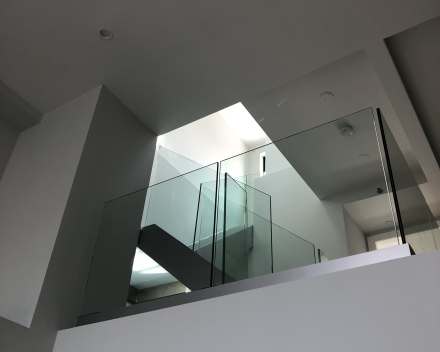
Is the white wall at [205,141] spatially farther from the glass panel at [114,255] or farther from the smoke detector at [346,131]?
the smoke detector at [346,131]

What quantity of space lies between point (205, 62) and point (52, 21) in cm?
128

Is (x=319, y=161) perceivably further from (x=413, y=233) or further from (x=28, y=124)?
(x=28, y=124)

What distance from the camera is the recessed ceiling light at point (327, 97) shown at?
4.19 m

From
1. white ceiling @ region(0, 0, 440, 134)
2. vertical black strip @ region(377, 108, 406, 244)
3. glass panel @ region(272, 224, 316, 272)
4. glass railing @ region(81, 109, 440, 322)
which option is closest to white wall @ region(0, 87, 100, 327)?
white ceiling @ region(0, 0, 440, 134)

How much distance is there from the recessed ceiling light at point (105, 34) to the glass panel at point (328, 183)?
1423mm

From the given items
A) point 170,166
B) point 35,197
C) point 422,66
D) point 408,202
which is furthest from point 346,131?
point 35,197

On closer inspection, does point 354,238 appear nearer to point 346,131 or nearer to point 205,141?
point 346,131

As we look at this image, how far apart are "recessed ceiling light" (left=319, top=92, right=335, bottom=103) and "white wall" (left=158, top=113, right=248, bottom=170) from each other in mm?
2020

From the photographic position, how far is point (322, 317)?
6.73 feet

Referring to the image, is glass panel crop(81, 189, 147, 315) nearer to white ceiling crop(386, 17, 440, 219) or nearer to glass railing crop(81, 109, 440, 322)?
glass railing crop(81, 109, 440, 322)

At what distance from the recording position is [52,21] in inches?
134

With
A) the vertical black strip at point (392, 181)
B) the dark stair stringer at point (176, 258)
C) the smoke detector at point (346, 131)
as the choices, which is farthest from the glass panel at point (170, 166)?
the vertical black strip at point (392, 181)

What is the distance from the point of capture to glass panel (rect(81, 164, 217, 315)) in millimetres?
2969

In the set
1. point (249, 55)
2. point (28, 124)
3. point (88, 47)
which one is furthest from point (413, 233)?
point (28, 124)
